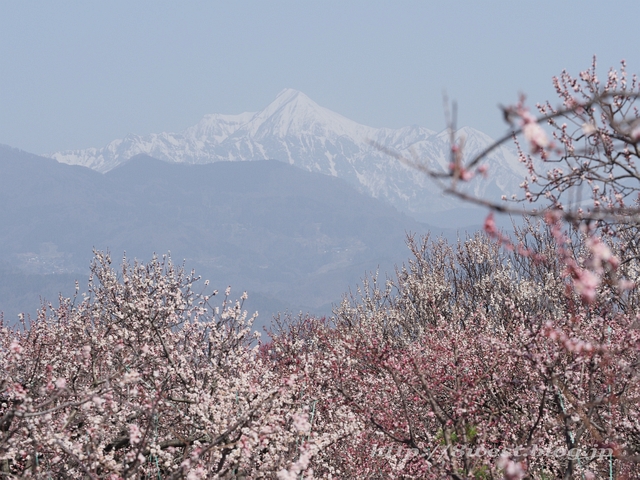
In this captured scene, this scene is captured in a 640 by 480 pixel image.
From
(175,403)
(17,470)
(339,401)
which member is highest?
(339,401)

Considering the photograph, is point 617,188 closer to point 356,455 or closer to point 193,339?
point 356,455

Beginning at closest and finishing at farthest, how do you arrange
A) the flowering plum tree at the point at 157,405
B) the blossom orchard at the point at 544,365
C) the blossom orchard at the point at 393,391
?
the blossom orchard at the point at 544,365 < the blossom orchard at the point at 393,391 < the flowering plum tree at the point at 157,405

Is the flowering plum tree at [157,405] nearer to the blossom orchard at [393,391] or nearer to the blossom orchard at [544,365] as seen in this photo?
the blossom orchard at [393,391]

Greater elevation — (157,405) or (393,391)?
(393,391)

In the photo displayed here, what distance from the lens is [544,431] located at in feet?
34.4

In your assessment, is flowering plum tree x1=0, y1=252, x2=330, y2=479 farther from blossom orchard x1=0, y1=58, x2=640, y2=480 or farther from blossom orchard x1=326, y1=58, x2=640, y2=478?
blossom orchard x1=326, y1=58, x2=640, y2=478

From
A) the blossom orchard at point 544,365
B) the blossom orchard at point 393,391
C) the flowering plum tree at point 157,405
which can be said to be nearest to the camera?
the blossom orchard at point 544,365

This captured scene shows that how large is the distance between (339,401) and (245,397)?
4303 mm

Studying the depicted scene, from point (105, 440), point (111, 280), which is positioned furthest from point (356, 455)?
point (111, 280)

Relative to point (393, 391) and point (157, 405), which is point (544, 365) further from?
point (393, 391)

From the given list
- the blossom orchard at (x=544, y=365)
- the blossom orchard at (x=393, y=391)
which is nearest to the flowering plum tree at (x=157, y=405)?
the blossom orchard at (x=393, y=391)

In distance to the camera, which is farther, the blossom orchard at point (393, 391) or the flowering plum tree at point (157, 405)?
the flowering plum tree at point (157, 405)

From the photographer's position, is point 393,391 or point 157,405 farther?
point 393,391

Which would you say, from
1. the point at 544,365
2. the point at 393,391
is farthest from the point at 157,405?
the point at 393,391
